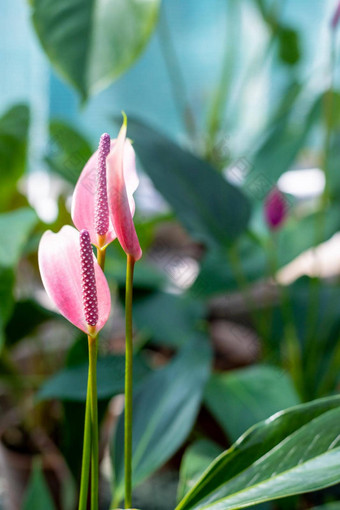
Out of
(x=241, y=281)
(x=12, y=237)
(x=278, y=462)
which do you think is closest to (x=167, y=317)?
(x=241, y=281)

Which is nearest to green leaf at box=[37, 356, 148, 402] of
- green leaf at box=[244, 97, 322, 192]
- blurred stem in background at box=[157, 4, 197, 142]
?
green leaf at box=[244, 97, 322, 192]

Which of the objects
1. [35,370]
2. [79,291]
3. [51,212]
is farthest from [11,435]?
[79,291]

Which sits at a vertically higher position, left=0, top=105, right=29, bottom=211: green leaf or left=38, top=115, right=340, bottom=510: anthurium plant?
left=0, top=105, right=29, bottom=211: green leaf

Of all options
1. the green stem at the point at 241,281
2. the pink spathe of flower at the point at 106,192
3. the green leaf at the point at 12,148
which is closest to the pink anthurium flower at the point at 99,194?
the pink spathe of flower at the point at 106,192

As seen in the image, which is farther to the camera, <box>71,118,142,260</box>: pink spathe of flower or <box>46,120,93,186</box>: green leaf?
<box>46,120,93,186</box>: green leaf

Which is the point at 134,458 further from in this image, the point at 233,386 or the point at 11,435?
the point at 11,435

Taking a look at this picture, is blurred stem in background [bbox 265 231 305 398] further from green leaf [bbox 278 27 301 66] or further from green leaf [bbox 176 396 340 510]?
green leaf [bbox 278 27 301 66]

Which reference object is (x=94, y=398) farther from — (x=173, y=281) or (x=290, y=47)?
(x=290, y=47)
